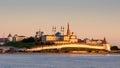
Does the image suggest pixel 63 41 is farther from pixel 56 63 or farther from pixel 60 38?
pixel 56 63

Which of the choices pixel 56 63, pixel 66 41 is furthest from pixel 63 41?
pixel 56 63

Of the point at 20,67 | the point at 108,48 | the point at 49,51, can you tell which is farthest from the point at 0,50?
the point at 20,67

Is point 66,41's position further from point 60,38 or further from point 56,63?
point 56,63

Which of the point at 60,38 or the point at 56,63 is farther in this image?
the point at 60,38

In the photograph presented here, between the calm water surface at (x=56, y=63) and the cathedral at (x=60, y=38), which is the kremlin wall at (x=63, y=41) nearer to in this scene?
the cathedral at (x=60, y=38)

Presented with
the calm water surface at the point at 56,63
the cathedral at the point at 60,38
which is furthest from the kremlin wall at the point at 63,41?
the calm water surface at the point at 56,63

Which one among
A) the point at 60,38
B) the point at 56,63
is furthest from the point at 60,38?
the point at 56,63

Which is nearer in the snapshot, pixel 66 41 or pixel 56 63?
pixel 56 63

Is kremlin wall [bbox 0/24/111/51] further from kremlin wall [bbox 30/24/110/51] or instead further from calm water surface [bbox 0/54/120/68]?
calm water surface [bbox 0/54/120/68]

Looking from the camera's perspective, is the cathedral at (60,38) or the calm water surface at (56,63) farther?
the cathedral at (60,38)

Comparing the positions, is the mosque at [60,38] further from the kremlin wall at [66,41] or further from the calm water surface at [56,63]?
the calm water surface at [56,63]

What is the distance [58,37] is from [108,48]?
13.3 m

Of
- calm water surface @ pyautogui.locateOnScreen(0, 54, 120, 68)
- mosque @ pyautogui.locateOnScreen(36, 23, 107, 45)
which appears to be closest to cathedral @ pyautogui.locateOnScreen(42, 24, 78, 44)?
mosque @ pyautogui.locateOnScreen(36, 23, 107, 45)

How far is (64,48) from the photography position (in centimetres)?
12494
